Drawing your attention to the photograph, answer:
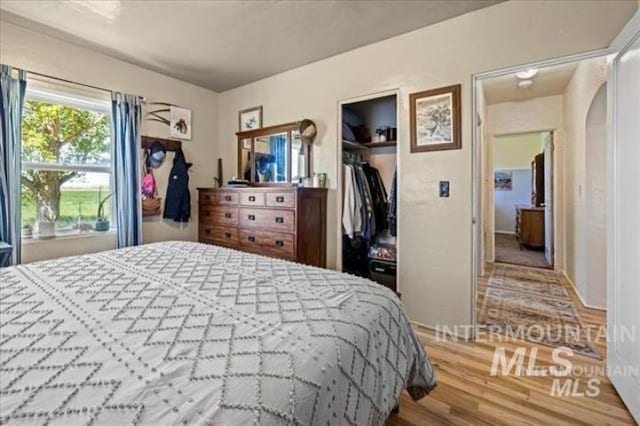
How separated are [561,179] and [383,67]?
3244 millimetres

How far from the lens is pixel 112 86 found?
303cm

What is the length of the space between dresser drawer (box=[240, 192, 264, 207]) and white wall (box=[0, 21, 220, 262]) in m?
0.97

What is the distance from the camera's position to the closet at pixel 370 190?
3.04m

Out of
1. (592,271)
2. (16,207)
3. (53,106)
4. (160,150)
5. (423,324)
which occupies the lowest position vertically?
(423,324)

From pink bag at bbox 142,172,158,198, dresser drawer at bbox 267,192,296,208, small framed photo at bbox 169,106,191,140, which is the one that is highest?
small framed photo at bbox 169,106,191,140

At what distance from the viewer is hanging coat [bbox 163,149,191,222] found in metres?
3.49

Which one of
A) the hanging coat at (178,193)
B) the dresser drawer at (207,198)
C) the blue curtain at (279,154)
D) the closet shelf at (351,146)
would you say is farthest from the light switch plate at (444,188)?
the hanging coat at (178,193)

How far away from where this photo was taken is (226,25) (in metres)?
2.45

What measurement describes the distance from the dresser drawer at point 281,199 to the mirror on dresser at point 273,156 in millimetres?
415

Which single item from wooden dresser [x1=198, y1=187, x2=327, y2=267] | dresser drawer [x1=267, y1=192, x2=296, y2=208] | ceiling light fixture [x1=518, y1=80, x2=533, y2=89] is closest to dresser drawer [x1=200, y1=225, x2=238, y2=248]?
wooden dresser [x1=198, y1=187, x2=327, y2=267]

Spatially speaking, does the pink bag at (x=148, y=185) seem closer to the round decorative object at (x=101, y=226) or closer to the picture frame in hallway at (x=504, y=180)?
the round decorative object at (x=101, y=226)

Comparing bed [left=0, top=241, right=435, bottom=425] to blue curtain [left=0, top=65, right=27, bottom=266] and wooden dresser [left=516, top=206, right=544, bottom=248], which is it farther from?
wooden dresser [left=516, top=206, right=544, bottom=248]

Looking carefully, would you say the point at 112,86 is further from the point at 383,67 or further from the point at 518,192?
the point at 518,192

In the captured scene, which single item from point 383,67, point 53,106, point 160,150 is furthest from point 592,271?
point 53,106
